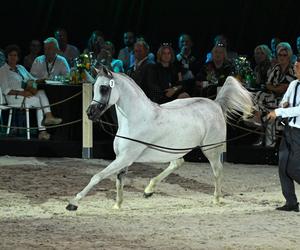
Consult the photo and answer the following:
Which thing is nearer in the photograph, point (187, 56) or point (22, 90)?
point (22, 90)

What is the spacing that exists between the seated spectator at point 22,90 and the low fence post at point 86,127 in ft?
1.89

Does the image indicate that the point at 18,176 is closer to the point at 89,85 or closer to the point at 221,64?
the point at 89,85

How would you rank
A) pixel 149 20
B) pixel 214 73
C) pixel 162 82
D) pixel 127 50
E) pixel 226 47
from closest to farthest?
pixel 162 82, pixel 214 73, pixel 226 47, pixel 127 50, pixel 149 20

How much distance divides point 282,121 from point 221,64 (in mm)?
4109

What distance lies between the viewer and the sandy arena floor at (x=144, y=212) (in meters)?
8.36

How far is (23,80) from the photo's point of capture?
1463 centimetres

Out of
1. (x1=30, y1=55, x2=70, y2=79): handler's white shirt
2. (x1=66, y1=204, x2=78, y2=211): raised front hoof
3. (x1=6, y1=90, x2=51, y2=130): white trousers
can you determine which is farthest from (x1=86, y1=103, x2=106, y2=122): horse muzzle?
(x1=30, y1=55, x2=70, y2=79): handler's white shirt

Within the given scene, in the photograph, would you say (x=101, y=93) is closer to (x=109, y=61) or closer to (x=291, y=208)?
(x=291, y=208)

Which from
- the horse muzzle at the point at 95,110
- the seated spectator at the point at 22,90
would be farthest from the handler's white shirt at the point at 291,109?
the seated spectator at the point at 22,90

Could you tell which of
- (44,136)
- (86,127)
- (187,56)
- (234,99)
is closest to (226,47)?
(187,56)

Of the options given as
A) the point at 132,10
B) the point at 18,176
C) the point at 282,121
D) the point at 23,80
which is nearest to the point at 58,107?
the point at 23,80

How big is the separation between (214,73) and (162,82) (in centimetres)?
81

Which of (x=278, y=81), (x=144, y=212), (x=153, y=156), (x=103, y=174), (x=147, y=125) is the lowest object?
(x=144, y=212)

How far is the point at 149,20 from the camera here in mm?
17281
